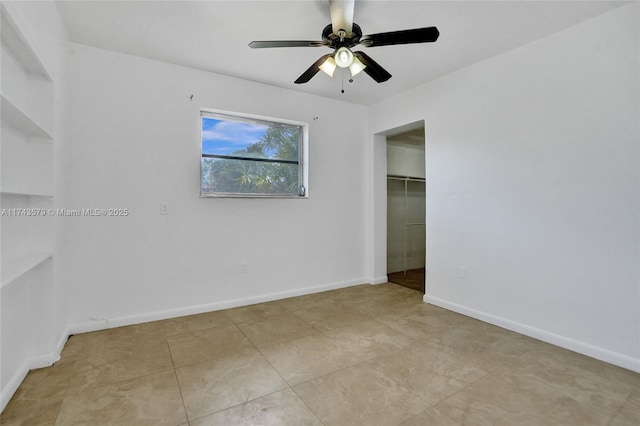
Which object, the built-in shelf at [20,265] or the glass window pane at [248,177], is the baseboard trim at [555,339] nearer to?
the glass window pane at [248,177]

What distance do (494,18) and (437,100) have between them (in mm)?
1121

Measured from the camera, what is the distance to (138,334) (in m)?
2.54

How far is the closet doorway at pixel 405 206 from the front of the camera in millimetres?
5055

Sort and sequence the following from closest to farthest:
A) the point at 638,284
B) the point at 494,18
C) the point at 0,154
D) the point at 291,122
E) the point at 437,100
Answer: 1. the point at 0,154
2. the point at 638,284
3. the point at 494,18
4. the point at 437,100
5. the point at 291,122

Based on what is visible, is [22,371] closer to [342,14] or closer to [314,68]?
[314,68]

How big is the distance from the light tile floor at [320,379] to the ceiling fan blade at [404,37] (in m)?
2.20

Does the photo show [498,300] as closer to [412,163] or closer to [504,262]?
[504,262]

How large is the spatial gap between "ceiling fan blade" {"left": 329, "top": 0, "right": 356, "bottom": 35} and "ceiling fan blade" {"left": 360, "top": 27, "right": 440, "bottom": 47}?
143 mm

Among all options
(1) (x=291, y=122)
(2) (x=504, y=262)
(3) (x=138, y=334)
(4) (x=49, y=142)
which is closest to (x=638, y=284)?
(2) (x=504, y=262)

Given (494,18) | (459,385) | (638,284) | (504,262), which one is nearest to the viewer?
(459,385)

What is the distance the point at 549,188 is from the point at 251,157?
2.94 meters

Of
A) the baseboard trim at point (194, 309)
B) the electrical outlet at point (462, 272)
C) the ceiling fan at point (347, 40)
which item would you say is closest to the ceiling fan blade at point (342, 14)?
the ceiling fan at point (347, 40)

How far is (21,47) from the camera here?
161cm

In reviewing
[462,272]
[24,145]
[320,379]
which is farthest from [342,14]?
[462,272]
